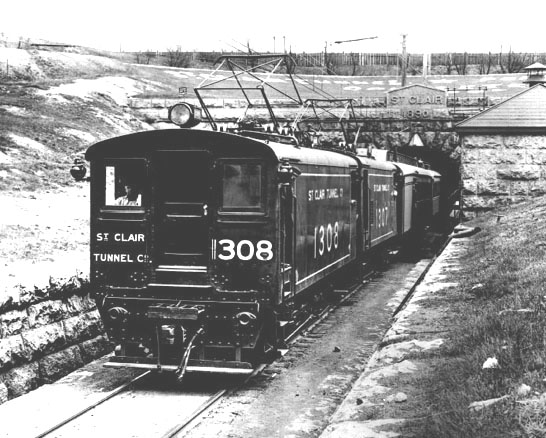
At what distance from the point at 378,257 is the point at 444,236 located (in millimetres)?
12931

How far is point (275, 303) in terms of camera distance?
984 cm

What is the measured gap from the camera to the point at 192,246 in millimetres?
10016

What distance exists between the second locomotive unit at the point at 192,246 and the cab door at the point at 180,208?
1 cm

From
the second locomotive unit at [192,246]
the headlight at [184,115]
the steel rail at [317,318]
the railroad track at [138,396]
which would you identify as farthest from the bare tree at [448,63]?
the second locomotive unit at [192,246]

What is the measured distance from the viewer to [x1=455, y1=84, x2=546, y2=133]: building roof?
2716cm

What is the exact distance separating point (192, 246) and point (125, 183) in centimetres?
119

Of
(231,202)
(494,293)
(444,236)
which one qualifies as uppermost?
(231,202)

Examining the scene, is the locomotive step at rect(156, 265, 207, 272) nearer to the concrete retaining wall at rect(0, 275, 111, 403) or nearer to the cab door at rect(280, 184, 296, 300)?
the cab door at rect(280, 184, 296, 300)

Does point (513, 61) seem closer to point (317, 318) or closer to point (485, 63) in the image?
point (485, 63)

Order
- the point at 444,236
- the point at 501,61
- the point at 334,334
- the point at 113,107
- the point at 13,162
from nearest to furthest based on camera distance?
the point at 334,334 → the point at 13,162 → the point at 444,236 → the point at 113,107 → the point at 501,61

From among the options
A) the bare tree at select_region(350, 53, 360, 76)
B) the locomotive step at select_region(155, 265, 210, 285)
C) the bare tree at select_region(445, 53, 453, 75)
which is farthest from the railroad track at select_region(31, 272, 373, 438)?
the bare tree at select_region(445, 53, 453, 75)

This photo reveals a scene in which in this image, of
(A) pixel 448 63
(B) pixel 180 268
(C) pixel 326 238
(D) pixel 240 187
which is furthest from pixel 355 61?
(B) pixel 180 268

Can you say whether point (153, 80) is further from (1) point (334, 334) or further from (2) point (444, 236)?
(1) point (334, 334)

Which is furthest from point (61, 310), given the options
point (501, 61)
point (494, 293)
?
point (501, 61)
